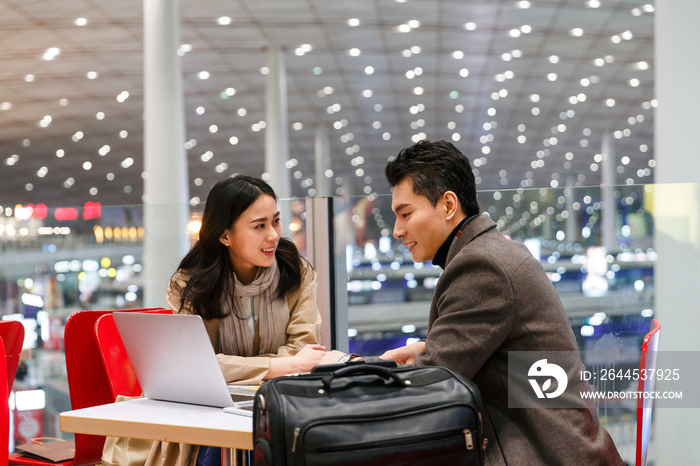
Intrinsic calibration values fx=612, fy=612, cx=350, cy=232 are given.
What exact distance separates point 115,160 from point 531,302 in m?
20.4

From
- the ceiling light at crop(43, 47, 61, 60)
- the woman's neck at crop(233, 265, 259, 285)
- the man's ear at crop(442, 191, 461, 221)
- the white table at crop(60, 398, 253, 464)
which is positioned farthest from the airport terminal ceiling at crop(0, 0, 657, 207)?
the white table at crop(60, 398, 253, 464)

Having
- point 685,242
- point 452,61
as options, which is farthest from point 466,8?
point 685,242

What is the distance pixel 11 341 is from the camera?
8.02 ft

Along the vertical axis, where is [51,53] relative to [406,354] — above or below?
above

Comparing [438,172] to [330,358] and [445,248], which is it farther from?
[330,358]

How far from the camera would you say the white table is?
1.34m

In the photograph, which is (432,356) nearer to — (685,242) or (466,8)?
(685,242)

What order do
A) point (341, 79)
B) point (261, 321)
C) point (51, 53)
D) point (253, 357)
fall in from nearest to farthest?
1. point (253, 357)
2. point (261, 321)
3. point (51, 53)
4. point (341, 79)

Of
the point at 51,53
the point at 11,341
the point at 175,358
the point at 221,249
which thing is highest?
the point at 51,53

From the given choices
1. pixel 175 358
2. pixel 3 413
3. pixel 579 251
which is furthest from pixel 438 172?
pixel 579 251

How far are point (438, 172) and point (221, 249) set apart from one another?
104 centimetres

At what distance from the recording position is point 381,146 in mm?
20469

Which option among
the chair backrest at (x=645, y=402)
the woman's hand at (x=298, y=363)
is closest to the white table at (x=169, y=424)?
the woman's hand at (x=298, y=363)

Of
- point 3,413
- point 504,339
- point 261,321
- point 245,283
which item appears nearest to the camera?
point 504,339
